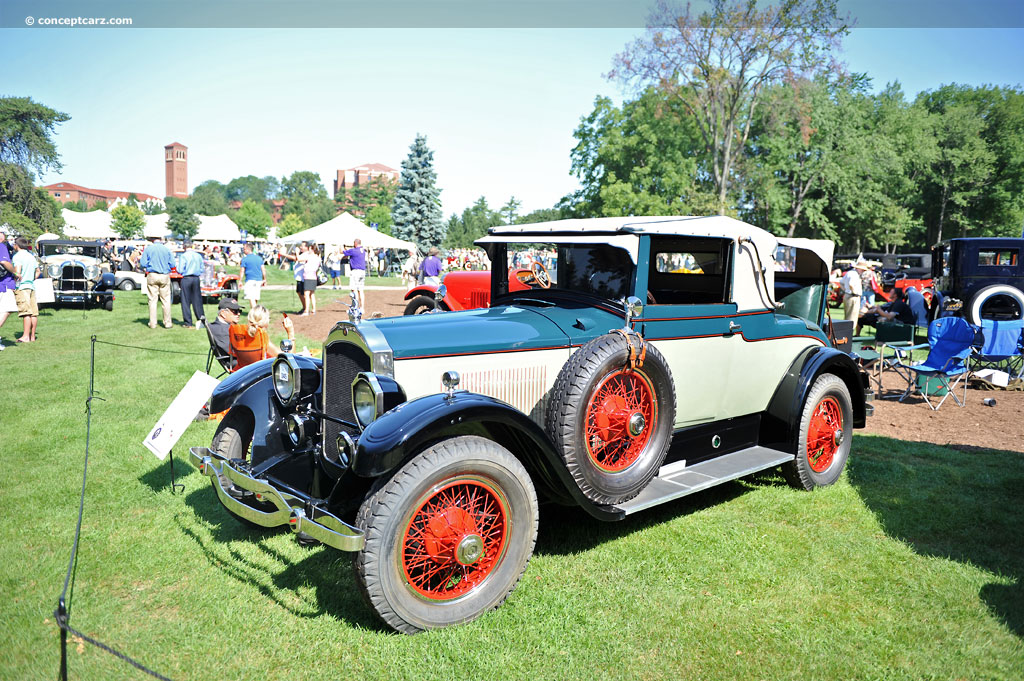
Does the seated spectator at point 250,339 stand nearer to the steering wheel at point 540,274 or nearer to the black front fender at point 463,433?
the steering wheel at point 540,274

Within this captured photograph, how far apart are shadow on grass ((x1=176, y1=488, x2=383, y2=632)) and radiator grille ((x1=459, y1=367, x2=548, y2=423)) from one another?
4.04 feet

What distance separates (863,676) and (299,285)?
47.7 feet

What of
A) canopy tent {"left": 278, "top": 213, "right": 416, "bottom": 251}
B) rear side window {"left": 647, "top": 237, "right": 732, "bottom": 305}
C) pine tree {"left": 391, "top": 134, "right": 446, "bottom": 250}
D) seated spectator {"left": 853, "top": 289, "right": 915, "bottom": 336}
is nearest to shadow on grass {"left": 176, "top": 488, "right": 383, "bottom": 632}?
rear side window {"left": 647, "top": 237, "right": 732, "bottom": 305}

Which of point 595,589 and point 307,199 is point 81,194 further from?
point 595,589

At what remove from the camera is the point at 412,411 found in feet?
10.2

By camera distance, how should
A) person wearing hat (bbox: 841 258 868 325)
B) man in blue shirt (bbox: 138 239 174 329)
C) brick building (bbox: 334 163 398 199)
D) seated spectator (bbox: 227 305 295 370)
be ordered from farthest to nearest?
brick building (bbox: 334 163 398 199), man in blue shirt (bbox: 138 239 174 329), person wearing hat (bbox: 841 258 868 325), seated spectator (bbox: 227 305 295 370)

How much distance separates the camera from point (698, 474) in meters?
4.40

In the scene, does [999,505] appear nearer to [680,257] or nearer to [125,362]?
[680,257]

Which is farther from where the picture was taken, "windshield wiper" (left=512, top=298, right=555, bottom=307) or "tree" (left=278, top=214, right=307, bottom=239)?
"tree" (left=278, top=214, right=307, bottom=239)

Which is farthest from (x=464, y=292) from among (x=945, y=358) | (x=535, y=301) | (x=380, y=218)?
(x=380, y=218)

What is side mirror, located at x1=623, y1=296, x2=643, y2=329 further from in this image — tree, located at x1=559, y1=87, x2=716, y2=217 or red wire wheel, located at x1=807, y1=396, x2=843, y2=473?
tree, located at x1=559, y1=87, x2=716, y2=217

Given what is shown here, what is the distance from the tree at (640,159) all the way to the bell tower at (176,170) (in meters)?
139

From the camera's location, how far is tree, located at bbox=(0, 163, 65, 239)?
42312 mm

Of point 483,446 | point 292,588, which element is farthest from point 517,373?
point 292,588
